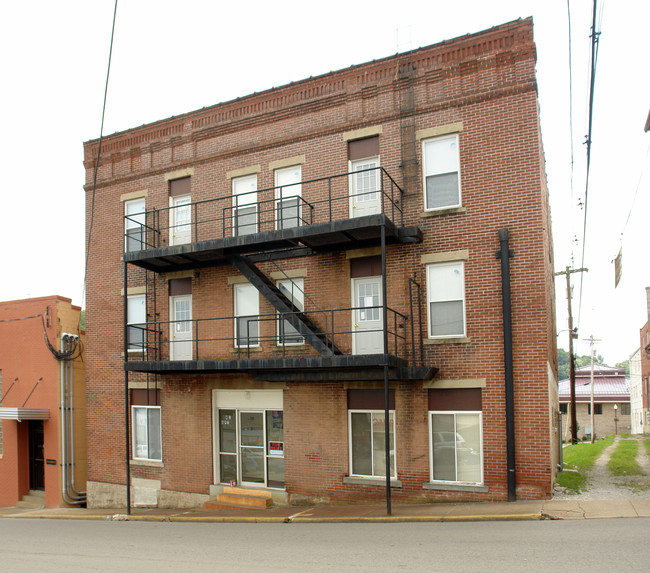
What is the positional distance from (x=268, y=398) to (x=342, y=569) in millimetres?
8111

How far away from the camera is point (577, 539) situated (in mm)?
9281

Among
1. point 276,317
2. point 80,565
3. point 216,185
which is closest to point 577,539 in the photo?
point 80,565

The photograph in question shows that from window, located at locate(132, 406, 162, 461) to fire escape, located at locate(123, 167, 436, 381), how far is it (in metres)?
1.60

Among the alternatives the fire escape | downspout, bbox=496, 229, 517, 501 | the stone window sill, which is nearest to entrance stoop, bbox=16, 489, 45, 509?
the fire escape

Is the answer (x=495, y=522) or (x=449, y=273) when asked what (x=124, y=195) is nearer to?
(x=449, y=273)

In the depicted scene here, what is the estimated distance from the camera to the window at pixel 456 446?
535 inches

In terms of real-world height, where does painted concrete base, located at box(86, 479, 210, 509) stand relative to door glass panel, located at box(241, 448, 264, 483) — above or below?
below

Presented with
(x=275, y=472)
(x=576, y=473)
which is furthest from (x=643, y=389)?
(x=275, y=472)

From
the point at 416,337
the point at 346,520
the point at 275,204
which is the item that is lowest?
the point at 346,520

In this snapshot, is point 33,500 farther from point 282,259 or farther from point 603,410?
point 603,410

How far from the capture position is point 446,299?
46.6ft

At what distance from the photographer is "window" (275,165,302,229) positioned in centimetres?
1608

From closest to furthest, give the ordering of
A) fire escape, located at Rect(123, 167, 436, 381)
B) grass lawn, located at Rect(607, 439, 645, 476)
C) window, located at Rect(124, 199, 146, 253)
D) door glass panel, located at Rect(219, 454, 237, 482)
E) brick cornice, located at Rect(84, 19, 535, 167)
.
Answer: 1. fire escape, located at Rect(123, 167, 436, 381)
2. brick cornice, located at Rect(84, 19, 535, 167)
3. door glass panel, located at Rect(219, 454, 237, 482)
4. grass lawn, located at Rect(607, 439, 645, 476)
5. window, located at Rect(124, 199, 146, 253)

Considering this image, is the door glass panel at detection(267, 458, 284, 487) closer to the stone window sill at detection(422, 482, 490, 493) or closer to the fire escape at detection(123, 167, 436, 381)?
the fire escape at detection(123, 167, 436, 381)
